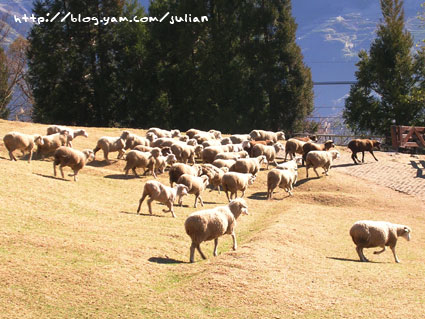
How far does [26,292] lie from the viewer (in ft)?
35.1

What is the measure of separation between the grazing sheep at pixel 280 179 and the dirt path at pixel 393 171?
559 cm

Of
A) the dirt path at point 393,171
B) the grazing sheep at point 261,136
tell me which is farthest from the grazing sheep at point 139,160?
the grazing sheep at point 261,136

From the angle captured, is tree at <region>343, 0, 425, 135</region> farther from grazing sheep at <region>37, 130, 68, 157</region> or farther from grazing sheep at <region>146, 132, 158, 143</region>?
grazing sheep at <region>37, 130, 68, 157</region>

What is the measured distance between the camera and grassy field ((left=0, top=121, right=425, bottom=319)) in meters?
10.7

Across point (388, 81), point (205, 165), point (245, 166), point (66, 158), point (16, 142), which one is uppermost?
point (388, 81)

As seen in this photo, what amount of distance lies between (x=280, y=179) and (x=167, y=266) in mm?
11305

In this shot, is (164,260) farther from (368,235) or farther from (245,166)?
(245,166)

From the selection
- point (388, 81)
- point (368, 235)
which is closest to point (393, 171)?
point (368, 235)

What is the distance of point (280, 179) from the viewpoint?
23.3 metres

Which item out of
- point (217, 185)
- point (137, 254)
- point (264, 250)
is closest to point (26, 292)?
point (137, 254)

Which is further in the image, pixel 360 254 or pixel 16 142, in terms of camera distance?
pixel 16 142

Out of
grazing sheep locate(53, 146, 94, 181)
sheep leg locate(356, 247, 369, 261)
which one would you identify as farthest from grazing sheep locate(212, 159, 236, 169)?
sheep leg locate(356, 247, 369, 261)

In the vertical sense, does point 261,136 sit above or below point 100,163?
above

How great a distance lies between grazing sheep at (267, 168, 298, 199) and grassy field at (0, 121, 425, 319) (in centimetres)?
268
